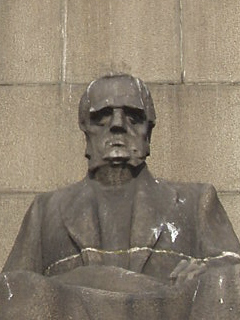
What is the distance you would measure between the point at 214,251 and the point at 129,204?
489 mm

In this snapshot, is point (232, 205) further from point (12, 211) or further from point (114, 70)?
point (12, 211)

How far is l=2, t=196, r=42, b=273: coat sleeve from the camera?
26.0ft

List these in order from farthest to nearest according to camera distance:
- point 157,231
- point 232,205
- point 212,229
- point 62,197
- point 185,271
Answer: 1. point 232,205
2. point 62,197
3. point 212,229
4. point 157,231
5. point 185,271

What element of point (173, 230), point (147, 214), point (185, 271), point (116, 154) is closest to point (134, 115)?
point (116, 154)

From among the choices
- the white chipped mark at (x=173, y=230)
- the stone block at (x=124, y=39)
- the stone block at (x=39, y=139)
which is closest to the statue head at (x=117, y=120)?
the white chipped mark at (x=173, y=230)

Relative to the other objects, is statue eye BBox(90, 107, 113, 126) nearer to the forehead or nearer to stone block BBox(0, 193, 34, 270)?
the forehead

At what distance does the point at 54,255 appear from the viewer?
25.8 feet

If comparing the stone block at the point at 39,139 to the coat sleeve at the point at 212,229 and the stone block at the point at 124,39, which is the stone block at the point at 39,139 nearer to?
the stone block at the point at 124,39

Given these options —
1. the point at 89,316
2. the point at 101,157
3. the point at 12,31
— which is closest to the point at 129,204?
the point at 101,157

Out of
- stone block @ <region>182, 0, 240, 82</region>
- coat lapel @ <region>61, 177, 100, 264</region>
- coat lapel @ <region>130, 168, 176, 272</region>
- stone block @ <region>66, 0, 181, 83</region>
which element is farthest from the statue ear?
stone block @ <region>182, 0, 240, 82</region>

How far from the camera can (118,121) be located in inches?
309

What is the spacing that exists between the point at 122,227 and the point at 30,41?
257 centimetres

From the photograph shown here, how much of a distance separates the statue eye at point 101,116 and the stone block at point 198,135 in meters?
1.78

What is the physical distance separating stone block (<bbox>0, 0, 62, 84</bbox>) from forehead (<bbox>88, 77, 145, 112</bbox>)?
1.92 meters
